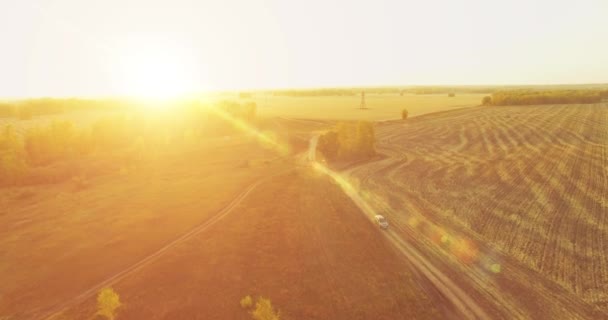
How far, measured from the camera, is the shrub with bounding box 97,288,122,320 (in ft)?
69.8

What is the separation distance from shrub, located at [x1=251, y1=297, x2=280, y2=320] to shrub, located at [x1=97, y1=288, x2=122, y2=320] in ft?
29.3

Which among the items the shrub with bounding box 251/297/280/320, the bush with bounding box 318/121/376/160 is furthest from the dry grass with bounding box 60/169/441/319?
the bush with bounding box 318/121/376/160

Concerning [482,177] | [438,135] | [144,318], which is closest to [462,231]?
[482,177]

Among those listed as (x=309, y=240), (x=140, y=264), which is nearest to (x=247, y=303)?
(x=309, y=240)

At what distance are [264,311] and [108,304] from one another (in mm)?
10127

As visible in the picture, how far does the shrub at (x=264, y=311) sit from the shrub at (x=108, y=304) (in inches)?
A: 352

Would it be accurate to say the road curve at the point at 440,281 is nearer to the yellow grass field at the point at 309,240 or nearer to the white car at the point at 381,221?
the yellow grass field at the point at 309,240

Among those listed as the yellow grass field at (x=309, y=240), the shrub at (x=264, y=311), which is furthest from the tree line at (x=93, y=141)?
the shrub at (x=264, y=311)

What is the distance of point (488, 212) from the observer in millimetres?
37594

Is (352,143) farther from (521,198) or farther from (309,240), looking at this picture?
(309,240)

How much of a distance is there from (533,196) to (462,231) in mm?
14715

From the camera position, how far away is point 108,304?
2159cm

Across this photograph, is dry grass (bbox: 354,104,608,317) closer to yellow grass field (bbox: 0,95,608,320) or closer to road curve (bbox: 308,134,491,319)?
yellow grass field (bbox: 0,95,608,320)

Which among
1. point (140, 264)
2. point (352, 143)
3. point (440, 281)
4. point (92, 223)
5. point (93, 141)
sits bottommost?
point (440, 281)
